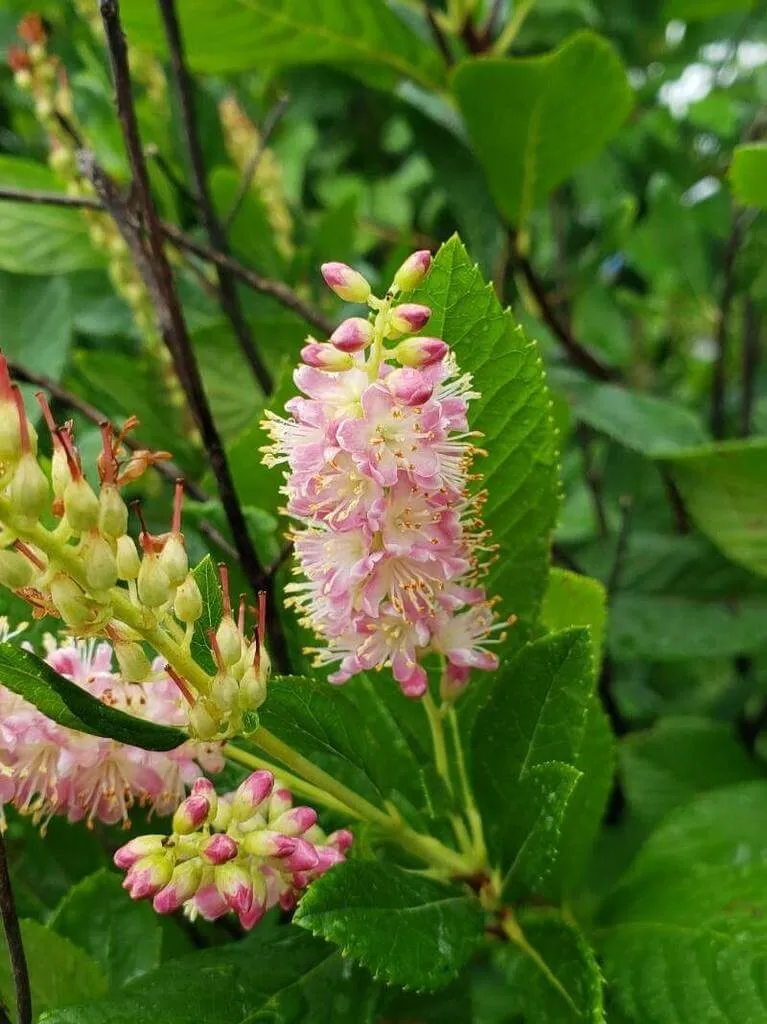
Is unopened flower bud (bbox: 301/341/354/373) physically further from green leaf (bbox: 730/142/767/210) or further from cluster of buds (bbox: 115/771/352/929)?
green leaf (bbox: 730/142/767/210)

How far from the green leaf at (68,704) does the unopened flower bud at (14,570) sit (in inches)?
1.5

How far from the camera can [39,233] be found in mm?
1434

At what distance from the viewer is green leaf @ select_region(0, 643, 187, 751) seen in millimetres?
533

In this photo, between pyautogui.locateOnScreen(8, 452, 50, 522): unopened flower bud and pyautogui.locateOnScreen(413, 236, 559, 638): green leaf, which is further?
pyautogui.locateOnScreen(413, 236, 559, 638): green leaf

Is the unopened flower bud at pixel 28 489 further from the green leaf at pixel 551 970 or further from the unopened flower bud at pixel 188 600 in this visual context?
the green leaf at pixel 551 970

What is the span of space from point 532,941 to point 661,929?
113mm

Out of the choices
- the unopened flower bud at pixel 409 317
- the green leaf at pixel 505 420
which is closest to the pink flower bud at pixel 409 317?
the unopened flower bud at pixel 409 317

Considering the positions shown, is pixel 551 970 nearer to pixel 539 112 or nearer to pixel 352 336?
pixel 352 336

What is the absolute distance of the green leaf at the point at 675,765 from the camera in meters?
1.37

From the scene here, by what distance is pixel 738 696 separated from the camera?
5.57 feet

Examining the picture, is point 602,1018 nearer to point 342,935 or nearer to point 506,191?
point 342,935

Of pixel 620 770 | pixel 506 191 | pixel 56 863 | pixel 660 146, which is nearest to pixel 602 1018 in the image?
pixel 56 863

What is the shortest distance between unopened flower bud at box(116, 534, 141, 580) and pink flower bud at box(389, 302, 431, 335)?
188 mm

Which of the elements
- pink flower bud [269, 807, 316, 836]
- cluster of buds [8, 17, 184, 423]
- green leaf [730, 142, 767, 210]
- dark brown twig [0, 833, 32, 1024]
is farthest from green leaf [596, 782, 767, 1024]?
cluster of buds [8, 17, 184, 423]
